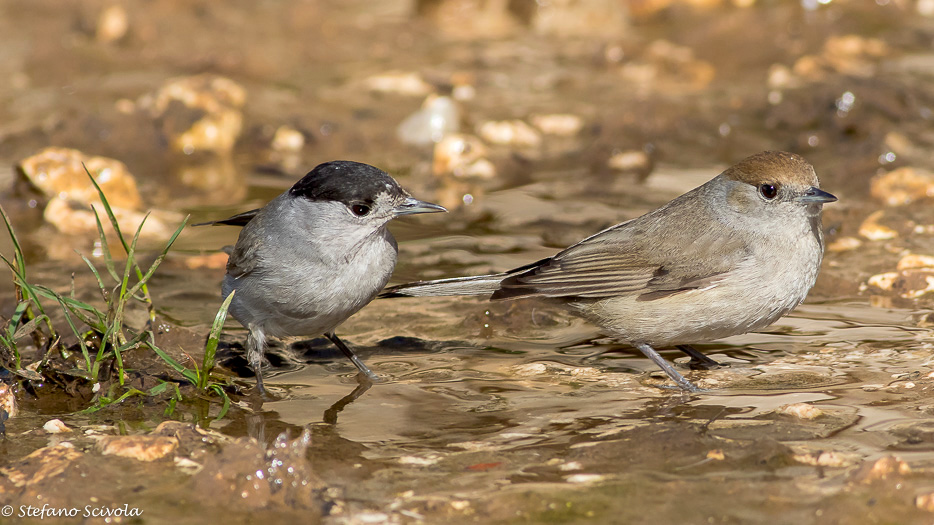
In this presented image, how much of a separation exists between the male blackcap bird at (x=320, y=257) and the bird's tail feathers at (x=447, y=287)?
15cm

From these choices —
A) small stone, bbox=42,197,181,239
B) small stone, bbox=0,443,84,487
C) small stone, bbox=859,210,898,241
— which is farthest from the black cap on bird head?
small stone, bbox=859,210,898,241

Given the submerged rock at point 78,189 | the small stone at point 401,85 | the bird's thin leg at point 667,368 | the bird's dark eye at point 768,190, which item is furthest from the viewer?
the small stone at point 401,85

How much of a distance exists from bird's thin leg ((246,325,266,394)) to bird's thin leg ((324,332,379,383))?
1.24 ft

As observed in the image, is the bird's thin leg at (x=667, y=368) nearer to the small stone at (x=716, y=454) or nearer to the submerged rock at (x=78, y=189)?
the small stone at (x=716, y=454)

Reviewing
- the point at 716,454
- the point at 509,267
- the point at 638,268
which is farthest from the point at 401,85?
the point at 716,454

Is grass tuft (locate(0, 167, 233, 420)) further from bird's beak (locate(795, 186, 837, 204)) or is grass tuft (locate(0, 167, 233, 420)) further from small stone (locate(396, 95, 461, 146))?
small stone (locate(396, 95, 461, 146))

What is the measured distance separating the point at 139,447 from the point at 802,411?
105 inches

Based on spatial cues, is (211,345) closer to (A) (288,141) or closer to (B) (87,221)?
(B) (87,221)

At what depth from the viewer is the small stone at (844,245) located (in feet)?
20.4

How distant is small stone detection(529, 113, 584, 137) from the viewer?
8750mm

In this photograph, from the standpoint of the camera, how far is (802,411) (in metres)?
3.97

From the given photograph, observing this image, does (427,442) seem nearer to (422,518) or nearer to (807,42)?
(422,518)

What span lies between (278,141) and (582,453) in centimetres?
562

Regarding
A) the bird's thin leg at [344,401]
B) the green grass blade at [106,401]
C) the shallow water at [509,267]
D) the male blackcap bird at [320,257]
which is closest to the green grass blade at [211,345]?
the shallow water at [509,267]
